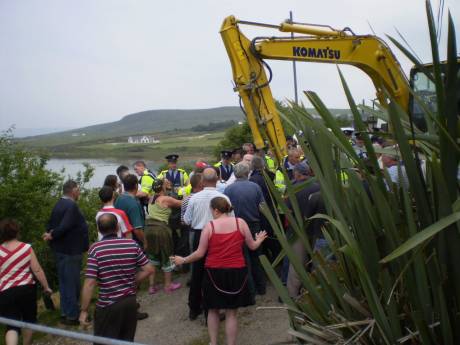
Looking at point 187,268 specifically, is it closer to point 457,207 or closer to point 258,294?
point 258,294

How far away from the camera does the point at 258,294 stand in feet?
20.8

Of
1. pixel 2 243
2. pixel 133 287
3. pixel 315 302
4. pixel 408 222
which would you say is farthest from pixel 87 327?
pixel 408 222

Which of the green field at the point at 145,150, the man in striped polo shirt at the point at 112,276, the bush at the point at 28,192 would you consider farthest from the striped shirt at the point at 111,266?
the green field at the point at 145,150

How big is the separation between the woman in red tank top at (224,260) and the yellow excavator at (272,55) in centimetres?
340

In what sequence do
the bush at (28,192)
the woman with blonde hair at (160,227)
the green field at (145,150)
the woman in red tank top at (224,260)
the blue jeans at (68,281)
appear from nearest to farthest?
1. the woman in red tank top at (224,260)
2. the blue jeans at (68,281)
3. the woman with blonde hair at (160,227)
4. the bush at (28,192)
5. the green field at (145,150)

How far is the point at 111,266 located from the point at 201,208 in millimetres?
1716

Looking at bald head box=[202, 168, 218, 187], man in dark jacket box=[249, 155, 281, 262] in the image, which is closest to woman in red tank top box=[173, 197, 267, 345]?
bald head box=[202, 168, 218, 187]

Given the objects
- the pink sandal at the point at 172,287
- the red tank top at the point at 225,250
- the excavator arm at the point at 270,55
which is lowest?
the pink sandal at the point at 172,287

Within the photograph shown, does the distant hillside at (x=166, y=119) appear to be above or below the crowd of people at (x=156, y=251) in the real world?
above

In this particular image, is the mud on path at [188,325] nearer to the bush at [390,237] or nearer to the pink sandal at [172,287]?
the pink sandal at [172,287]

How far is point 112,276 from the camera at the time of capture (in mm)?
4023

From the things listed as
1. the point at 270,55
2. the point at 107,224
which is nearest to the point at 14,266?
the point at 107,224

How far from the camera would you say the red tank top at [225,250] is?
4559mm

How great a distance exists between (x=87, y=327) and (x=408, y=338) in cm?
514
